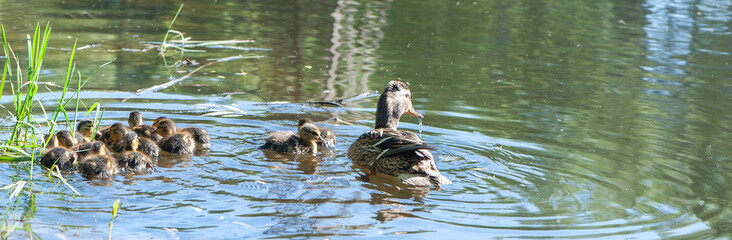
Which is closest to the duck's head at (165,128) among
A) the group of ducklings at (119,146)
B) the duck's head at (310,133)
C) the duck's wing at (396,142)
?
the group of ducklings at (119,146)

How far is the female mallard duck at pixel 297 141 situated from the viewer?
5.89 meters

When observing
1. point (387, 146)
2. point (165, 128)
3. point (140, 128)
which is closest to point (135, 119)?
point (140, 128)

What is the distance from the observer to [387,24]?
13.2 metres

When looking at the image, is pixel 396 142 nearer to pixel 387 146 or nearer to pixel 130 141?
pixel 387 146

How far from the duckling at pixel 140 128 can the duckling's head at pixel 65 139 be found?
2.29 feet

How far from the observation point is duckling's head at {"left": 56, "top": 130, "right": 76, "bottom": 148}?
5301mm

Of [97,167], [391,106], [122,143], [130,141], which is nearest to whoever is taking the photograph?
[97,167]

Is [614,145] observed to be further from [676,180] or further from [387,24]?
[387,24]

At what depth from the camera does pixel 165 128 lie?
5961mm

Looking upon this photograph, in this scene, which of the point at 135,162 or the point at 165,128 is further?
the point at 165,128

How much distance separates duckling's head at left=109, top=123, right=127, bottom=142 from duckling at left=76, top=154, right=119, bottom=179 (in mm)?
778

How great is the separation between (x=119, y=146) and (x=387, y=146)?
6.18 ft

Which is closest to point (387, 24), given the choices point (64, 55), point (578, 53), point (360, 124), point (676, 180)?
point (578, 53)

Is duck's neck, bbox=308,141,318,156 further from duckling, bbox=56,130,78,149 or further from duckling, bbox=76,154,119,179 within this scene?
duckling, bbox=56,130,78,149
